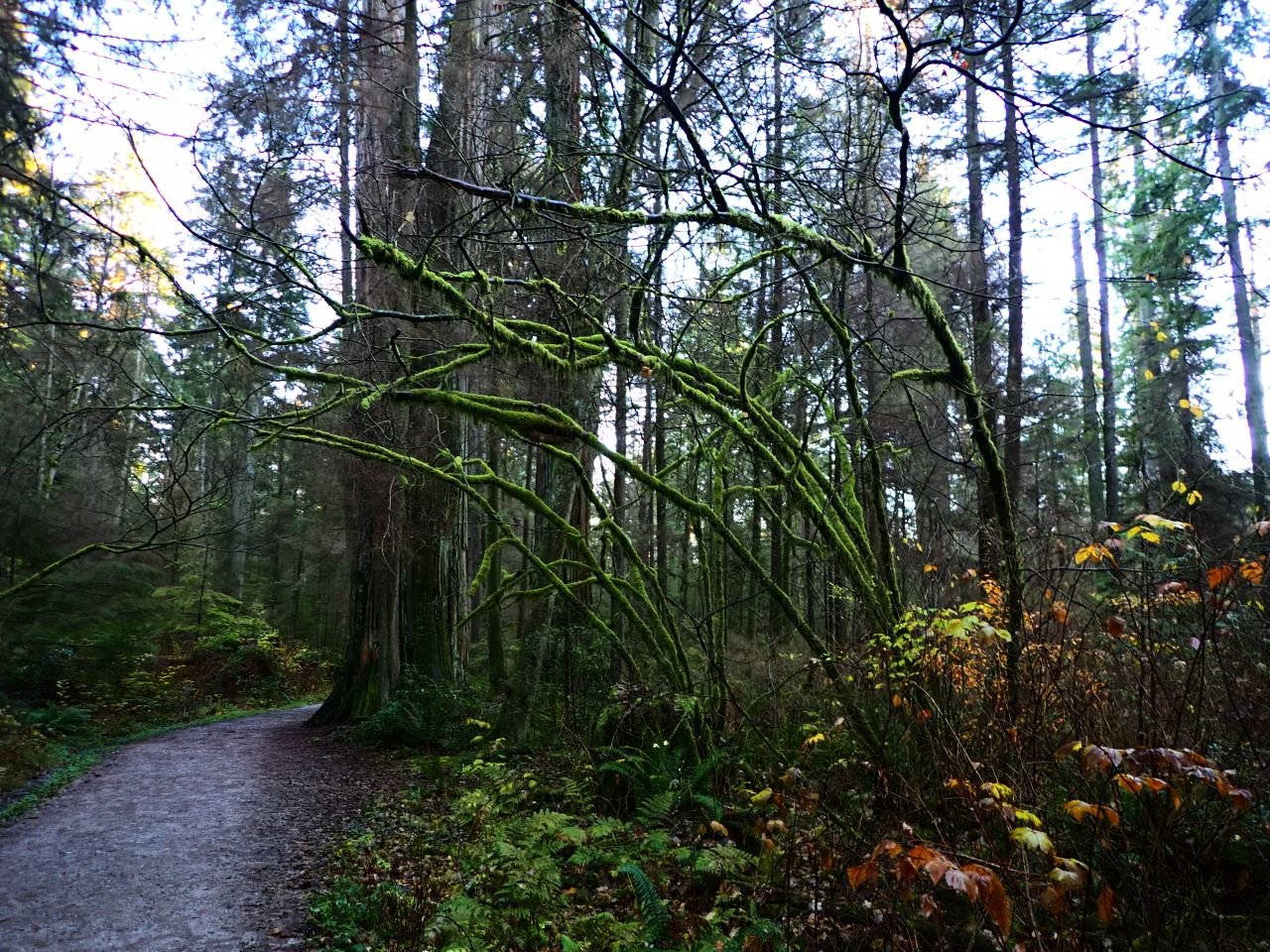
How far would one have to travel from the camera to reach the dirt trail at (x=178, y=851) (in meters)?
4.34

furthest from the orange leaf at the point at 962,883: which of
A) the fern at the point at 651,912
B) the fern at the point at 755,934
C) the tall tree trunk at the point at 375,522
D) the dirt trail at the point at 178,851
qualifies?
the tall tree trunk at the point at 375,522

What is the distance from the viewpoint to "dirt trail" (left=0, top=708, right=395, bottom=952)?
14.2 ft

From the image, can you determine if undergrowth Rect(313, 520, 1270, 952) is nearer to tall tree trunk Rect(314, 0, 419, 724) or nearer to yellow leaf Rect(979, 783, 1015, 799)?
yellow leaf Rect(979, 783, 1015, 799)

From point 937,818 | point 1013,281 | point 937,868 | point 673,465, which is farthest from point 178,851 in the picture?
point 1013,281

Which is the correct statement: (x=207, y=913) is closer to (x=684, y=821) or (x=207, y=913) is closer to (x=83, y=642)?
(x=684, y=821)

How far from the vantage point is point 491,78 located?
25.8ft

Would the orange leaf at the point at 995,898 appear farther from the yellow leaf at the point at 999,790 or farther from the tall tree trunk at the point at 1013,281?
the tall tree trunk at the point at 1013,281

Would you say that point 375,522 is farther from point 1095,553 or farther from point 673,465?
point 1095,553

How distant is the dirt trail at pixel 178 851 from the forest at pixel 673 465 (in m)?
0.52

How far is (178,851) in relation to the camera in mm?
5754

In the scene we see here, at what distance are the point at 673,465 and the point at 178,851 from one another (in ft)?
16.8

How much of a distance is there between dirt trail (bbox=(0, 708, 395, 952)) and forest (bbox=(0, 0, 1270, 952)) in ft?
1.72

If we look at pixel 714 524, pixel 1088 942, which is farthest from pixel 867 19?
pixel 1088 942

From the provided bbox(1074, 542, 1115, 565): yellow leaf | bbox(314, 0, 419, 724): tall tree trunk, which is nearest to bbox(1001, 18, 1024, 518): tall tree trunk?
bbox(1074, 542, 1115, 565): yellow leaf
